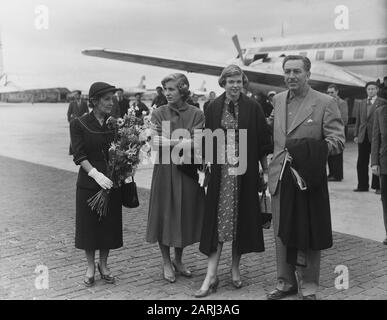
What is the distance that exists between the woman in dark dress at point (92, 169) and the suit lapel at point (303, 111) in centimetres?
164

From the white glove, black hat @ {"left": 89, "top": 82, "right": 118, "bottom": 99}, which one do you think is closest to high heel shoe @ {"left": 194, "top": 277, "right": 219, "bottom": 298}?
the white glove

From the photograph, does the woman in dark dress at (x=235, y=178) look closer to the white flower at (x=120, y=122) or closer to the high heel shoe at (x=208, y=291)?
the high heel shoe at (x=208, y=291)

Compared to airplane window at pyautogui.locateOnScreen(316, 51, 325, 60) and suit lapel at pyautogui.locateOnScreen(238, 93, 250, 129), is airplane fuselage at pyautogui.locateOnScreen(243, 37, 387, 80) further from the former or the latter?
suit lapel at pyautogui.locateOnScreen(238, 93, 250, 129)

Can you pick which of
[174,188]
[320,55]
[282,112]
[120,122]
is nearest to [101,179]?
[120,122]

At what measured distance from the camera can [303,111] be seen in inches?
159

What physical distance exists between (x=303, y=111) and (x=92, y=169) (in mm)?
Answer: 1897

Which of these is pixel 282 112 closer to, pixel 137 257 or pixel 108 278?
pixel 108 278

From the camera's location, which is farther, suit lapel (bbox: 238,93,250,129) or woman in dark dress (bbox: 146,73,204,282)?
woman in dark dress (bbox: 146,73,204,282)

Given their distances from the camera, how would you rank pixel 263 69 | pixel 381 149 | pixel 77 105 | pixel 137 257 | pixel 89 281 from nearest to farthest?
pixel 89 281
pixel 137 257
pixel 381 149
pixel 77 105
pixel 263 69

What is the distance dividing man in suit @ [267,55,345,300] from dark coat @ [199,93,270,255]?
0.17m

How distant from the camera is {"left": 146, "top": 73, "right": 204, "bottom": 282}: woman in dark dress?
4535mm

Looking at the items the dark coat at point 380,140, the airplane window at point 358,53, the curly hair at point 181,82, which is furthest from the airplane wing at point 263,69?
the curly hair at point 181,82

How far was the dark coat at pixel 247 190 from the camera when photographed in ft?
14.2
